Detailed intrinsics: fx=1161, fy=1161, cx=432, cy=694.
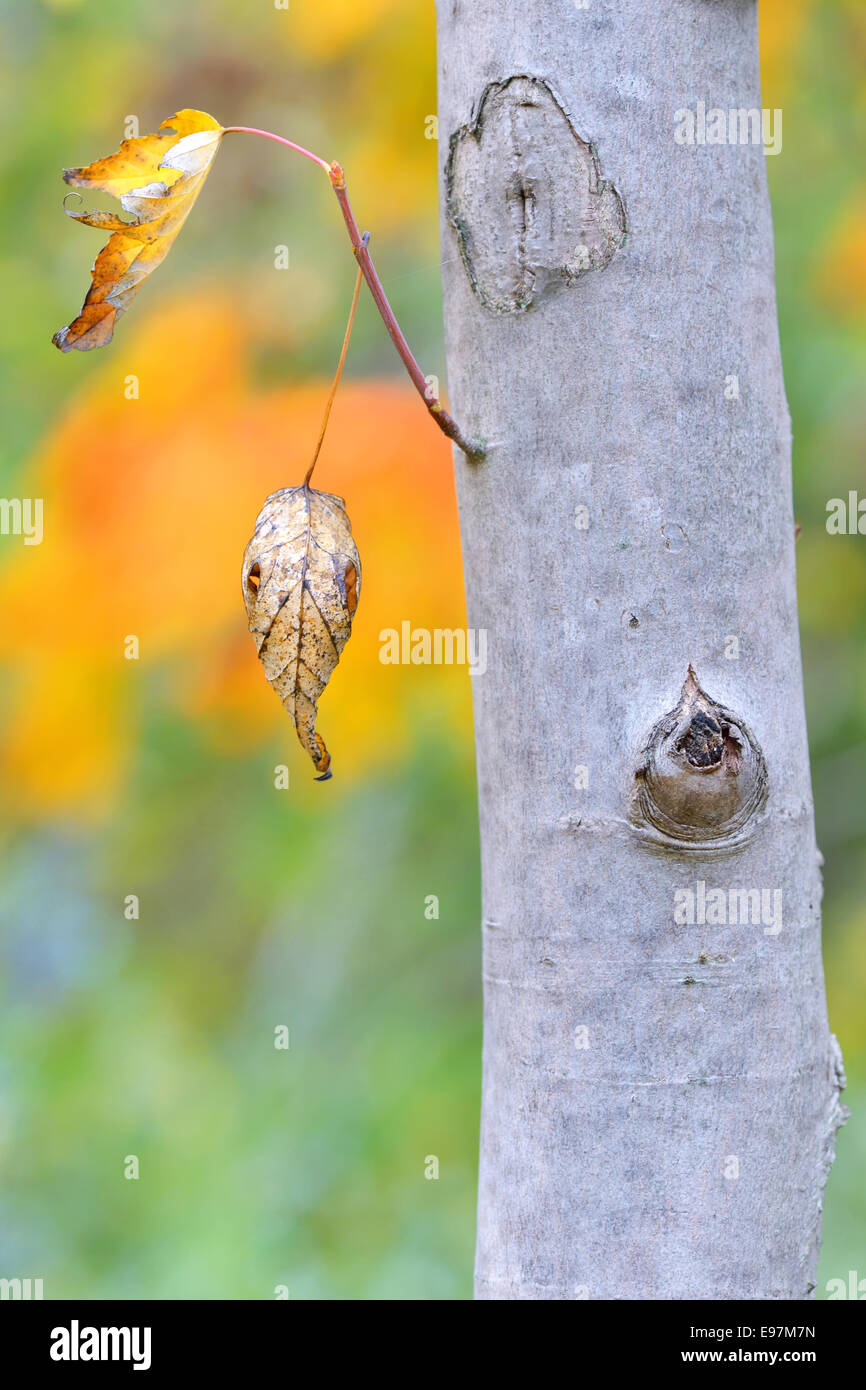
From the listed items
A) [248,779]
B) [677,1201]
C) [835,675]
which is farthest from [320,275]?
[677,1201]

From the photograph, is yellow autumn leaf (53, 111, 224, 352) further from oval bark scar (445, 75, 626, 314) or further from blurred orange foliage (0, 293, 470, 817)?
blurred orange foliage (0, 293, 470, 817)

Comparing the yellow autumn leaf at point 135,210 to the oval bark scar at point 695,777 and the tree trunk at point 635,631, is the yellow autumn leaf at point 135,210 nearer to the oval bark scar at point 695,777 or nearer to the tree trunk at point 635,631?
the tree trunk at point 635,631

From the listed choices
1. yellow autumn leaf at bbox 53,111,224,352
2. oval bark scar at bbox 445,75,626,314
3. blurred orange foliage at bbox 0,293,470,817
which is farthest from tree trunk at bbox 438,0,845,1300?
blurred orange foliage at bbox 0,293,470,817

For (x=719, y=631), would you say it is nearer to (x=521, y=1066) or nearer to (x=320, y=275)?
(x=521, y=1066)

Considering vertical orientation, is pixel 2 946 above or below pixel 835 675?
below

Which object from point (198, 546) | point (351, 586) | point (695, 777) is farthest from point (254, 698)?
point (695, 777)

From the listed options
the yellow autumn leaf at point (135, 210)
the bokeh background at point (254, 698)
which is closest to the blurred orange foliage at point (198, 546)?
the bokeh background at point (254, 698)
